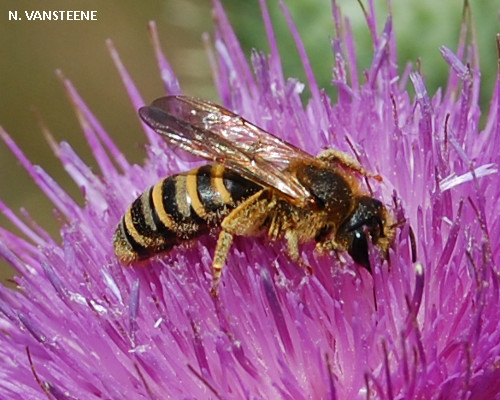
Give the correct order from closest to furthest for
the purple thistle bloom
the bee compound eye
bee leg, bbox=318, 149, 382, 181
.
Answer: the purple thistle bloom → the bee compound eye → bee leg, bbox=318, 149, 382, 181

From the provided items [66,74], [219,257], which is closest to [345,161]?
[219,257]

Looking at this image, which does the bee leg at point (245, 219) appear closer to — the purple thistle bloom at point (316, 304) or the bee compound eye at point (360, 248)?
the purple thistle bloom at point (316, 304)

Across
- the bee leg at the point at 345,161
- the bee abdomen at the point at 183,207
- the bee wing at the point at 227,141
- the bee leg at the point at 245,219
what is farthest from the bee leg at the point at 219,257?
the bee leg at the point at 345,161

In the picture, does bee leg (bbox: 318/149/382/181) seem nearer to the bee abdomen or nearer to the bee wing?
the bee wing

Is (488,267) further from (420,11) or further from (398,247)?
(420,11)

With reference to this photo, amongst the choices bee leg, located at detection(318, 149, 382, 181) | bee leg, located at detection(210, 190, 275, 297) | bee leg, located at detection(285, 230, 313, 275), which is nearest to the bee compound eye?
bee leg, located at detection(285, 230, 313, 275)

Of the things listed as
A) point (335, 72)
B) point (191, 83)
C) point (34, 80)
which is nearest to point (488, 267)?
point (335, 72)

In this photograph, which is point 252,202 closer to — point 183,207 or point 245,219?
point 245,219
